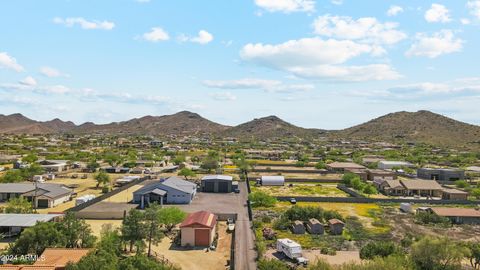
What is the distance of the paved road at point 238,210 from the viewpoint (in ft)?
107

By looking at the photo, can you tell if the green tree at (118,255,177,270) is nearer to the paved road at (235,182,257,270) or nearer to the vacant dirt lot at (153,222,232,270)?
the vacant dirt lot at (153,222,232,270)

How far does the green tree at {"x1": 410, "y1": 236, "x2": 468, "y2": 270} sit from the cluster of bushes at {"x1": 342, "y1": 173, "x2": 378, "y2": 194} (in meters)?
37.6

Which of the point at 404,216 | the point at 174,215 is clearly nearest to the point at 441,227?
the point at 404,216

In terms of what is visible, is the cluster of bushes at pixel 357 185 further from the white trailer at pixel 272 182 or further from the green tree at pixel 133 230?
the green tree at pixel 133 230

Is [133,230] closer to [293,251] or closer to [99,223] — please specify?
[293,251]

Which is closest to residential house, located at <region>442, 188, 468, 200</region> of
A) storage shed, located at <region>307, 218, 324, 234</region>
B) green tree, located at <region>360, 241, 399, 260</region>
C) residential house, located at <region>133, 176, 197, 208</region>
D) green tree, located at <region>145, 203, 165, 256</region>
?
storage shed, located at <region>307, 218, 324, 234</region>

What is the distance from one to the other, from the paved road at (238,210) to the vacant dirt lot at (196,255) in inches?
45.3

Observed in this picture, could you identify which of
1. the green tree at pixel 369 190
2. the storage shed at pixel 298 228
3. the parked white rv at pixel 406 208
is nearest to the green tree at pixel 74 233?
the storage shed at pixel 298 228

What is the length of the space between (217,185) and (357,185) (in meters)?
25.4

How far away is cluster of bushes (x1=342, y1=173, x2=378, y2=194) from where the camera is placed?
66.6 metres

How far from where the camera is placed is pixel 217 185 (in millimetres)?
66375

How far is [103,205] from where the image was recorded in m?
53.3

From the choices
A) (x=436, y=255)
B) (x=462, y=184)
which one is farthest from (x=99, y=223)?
(x=462, y=184)

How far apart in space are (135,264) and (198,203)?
33450 millimetres
